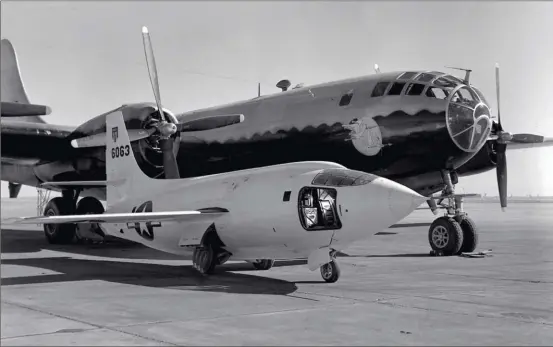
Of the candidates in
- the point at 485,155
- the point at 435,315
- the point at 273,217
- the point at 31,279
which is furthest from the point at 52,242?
the point at 435,315

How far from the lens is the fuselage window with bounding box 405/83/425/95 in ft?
59.6

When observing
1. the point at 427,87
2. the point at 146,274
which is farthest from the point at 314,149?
the point at 146,274

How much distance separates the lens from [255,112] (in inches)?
840

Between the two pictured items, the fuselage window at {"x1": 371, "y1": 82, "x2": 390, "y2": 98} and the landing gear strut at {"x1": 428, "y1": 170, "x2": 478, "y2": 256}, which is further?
the fuselage window at {"x1": 371, "y1": 82, "x2": 390, "y2": 98}

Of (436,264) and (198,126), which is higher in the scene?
(198,126)

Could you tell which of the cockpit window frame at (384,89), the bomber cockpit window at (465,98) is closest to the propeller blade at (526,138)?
the bomber cockpit window at (465,98)

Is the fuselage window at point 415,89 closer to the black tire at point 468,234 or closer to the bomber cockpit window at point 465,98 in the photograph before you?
the bomber cockpit window at point 465,98

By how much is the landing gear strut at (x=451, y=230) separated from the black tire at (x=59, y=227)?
1392 centimetres

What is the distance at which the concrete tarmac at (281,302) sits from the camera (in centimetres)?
820

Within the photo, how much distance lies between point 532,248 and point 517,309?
1254 cm

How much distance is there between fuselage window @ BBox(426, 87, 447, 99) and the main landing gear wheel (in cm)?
735

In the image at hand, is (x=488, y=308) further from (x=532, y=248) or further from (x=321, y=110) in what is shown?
(x=532, y=248)

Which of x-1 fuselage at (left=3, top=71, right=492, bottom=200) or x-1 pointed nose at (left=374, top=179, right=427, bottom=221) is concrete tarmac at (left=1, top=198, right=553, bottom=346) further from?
x-1 fuselage at (left=3, top=71, right=492, bottom=200)

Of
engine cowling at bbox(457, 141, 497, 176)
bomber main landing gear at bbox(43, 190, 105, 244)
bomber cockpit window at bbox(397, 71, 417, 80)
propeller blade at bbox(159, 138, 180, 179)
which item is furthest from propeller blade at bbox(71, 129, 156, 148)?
engine cowling at bbox(457, 141, 497, 176)
